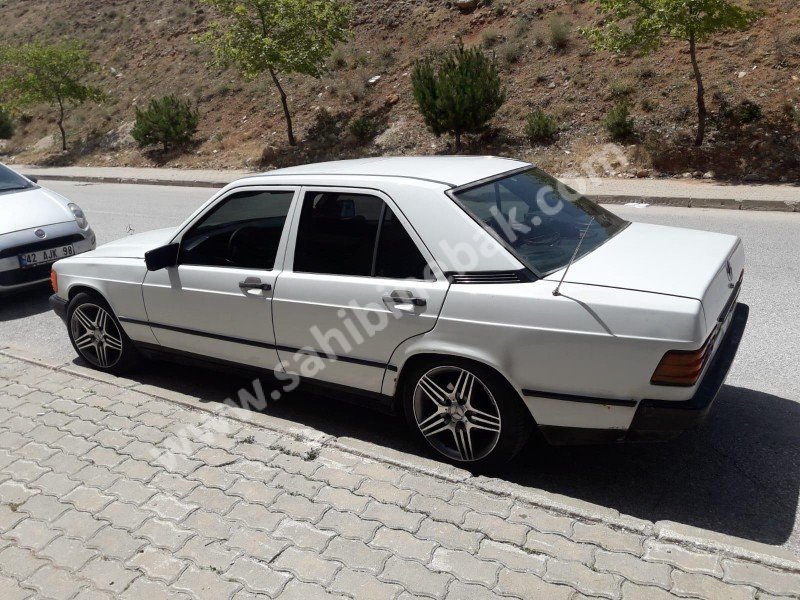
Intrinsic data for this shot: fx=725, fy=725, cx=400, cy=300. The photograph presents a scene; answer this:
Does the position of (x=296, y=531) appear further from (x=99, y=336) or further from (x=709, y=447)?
(x=99, y=336)

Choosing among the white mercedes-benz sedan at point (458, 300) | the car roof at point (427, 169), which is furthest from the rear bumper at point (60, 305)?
the car roof at point (427, 169)

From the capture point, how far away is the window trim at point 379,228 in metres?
3.65

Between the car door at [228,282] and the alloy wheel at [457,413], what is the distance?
Result: 106 cm

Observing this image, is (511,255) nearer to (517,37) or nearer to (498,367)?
(498,367)

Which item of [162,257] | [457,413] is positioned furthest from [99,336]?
[457,413]

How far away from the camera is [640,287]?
323 cm

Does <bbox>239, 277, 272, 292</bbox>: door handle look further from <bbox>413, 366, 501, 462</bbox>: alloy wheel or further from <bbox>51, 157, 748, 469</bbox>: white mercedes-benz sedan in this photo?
<bbox>413, 366, 501, 462</bbox>: alloy wheel

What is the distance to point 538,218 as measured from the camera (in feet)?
13.1

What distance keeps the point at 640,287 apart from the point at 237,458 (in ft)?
7.54

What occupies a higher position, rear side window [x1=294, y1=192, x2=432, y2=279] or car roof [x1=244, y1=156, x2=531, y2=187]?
Result: car roof [x1=244, y1=156, x2=531, y2=187]

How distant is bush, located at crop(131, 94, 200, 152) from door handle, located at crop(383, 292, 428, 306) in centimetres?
2093

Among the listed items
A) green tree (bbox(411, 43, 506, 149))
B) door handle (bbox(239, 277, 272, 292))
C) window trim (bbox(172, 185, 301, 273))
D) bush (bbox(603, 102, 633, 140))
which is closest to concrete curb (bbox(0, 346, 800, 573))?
door handle (bbox(239, 277, 272, 292))

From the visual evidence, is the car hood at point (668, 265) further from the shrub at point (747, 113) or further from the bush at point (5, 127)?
the bush at point (5, 127)

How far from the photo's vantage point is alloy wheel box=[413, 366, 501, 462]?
358cm
